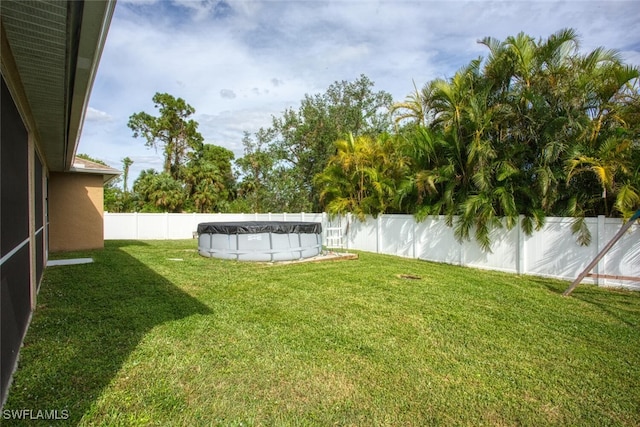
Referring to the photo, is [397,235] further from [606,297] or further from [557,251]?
[606,297]

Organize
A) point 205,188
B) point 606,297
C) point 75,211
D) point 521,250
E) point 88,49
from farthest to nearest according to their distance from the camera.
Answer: point 205,188, point 75,211, point 521,250, point 606,297, point 88,49

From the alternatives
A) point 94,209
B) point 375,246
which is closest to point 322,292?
point 375,246

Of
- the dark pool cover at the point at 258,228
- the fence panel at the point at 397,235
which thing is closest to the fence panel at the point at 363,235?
the fence panel at the point at 397,235

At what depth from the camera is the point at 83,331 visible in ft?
12.7

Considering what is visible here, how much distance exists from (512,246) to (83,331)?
8.91m

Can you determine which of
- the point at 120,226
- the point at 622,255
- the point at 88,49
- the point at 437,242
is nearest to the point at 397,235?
the point at 437,242

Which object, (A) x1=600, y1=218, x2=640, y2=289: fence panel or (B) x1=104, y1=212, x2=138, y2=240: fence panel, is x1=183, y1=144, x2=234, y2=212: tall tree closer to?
(B) x1=104, y1=212, x2=138, y2=240: fence panel

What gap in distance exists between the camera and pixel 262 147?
84.5 ft

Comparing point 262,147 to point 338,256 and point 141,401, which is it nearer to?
point 338,256

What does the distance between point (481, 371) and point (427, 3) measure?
8.90 metres
